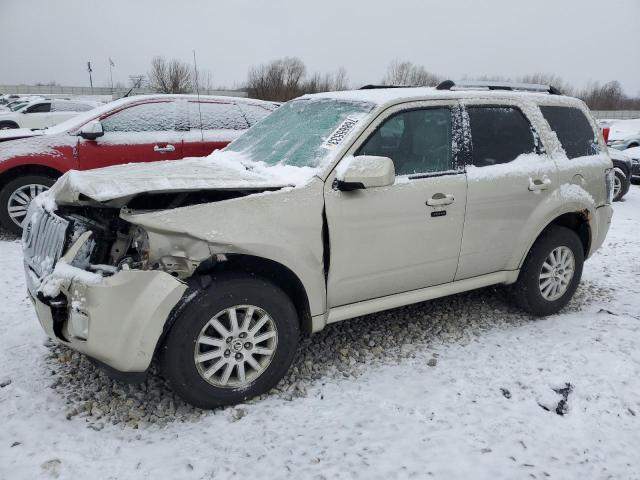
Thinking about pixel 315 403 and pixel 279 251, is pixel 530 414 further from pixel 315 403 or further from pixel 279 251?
pixel 279 251

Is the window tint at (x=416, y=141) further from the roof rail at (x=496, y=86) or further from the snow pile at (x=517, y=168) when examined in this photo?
the roof rail at (x=496, y=86)

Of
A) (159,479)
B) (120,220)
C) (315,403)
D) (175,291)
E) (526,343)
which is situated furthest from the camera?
(526,343)

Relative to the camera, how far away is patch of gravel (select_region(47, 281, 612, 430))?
2.94 metres

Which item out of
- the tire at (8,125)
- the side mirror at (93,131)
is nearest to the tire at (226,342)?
the side mirror at (93,131)

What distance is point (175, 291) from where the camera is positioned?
258 cm

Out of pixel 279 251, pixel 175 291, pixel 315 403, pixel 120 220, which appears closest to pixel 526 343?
pixel 315 403

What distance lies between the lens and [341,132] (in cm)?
326

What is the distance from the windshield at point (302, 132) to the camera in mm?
3267

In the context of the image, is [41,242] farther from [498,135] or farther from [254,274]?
[498,135]

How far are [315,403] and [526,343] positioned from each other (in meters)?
1.79

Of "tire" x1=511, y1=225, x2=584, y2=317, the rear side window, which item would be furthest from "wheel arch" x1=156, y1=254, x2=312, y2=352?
the rear side window

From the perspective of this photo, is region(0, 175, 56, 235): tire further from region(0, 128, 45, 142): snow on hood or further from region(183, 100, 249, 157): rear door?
region(183, 100, 249, 157): rear door

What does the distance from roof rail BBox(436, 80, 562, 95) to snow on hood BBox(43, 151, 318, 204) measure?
4.80 ft

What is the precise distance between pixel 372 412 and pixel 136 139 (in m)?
4.76
